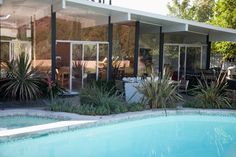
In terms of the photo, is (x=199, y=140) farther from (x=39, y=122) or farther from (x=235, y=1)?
(x=235, y=1)

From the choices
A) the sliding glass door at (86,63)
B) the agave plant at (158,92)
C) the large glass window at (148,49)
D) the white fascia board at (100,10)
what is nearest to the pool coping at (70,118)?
the agave plant at (158,92)

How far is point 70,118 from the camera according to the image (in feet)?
27.9

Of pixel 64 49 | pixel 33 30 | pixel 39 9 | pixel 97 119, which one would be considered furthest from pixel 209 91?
pixel 33 30

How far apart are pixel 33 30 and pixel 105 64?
4.46 m

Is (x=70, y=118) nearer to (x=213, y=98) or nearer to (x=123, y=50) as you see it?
(x=213, y=98)

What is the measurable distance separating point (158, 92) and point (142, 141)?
292 cm

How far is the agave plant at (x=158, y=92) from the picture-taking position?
10172mm

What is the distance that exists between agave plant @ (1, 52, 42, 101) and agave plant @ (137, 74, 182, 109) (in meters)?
3.51

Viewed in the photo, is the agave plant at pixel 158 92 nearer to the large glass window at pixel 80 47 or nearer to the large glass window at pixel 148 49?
the large glass window at pixel 80 47

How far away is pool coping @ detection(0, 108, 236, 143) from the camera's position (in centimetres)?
702

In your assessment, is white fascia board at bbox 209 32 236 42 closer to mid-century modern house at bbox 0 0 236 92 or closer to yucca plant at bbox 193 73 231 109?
mid-century modern house at bbox 0 0 236 92

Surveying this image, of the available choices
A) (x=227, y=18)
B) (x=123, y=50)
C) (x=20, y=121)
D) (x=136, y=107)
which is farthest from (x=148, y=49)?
(x=20, y=121)

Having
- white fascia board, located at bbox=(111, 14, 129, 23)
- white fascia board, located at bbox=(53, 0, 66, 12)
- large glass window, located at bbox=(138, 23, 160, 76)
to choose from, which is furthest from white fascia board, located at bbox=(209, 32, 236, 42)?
white fascia board, located at bbox=(53, 0, 66, 12)

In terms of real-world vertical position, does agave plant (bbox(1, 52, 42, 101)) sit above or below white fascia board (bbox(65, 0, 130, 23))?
below
